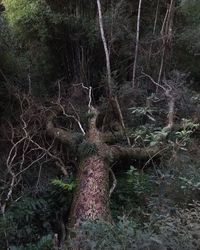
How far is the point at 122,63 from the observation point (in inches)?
318

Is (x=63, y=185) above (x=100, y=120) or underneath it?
above

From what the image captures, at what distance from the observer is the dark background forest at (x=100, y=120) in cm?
365

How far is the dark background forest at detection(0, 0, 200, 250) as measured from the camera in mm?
3646

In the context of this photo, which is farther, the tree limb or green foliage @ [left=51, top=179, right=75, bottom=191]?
the tree limb

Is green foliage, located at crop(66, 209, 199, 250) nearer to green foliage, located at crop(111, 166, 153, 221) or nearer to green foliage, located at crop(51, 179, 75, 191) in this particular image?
green foliage, located at crop(111, 166, 153, 221)

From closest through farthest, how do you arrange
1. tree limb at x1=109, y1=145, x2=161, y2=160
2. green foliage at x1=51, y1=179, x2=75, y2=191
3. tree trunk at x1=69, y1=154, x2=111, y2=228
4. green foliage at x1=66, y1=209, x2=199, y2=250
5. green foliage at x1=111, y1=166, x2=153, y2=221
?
green foliage at x1=66, y1=209, x2=199, y2=250
tree trunk at x1=69, y1=154, x2=111, y2=228
green foliage at x1=111, y1=166, x2=153, y2=221
green foliage at x1=51, y1=179, x2=75, y2=191
tree limb at x1=109, y1=145, x2=161, y2=160

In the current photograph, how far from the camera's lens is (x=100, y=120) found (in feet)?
20.4

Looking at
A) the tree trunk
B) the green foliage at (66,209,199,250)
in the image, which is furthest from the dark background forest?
the tree trunk

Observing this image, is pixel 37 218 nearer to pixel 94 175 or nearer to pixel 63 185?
pixel 63 185

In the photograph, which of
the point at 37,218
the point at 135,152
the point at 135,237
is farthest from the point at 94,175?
the point at 135,237

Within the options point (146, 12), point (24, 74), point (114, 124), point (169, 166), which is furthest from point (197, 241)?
point (146, 12)

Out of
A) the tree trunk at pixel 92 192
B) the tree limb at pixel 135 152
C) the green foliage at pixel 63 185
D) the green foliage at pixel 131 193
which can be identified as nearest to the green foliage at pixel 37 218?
the green foliage at pixel 63 185

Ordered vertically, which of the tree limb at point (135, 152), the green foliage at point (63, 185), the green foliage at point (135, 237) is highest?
the green foliage at point (135, 237)

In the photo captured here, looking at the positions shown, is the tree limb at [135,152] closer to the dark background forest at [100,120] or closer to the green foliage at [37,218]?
the dark background forest at [100,120]
